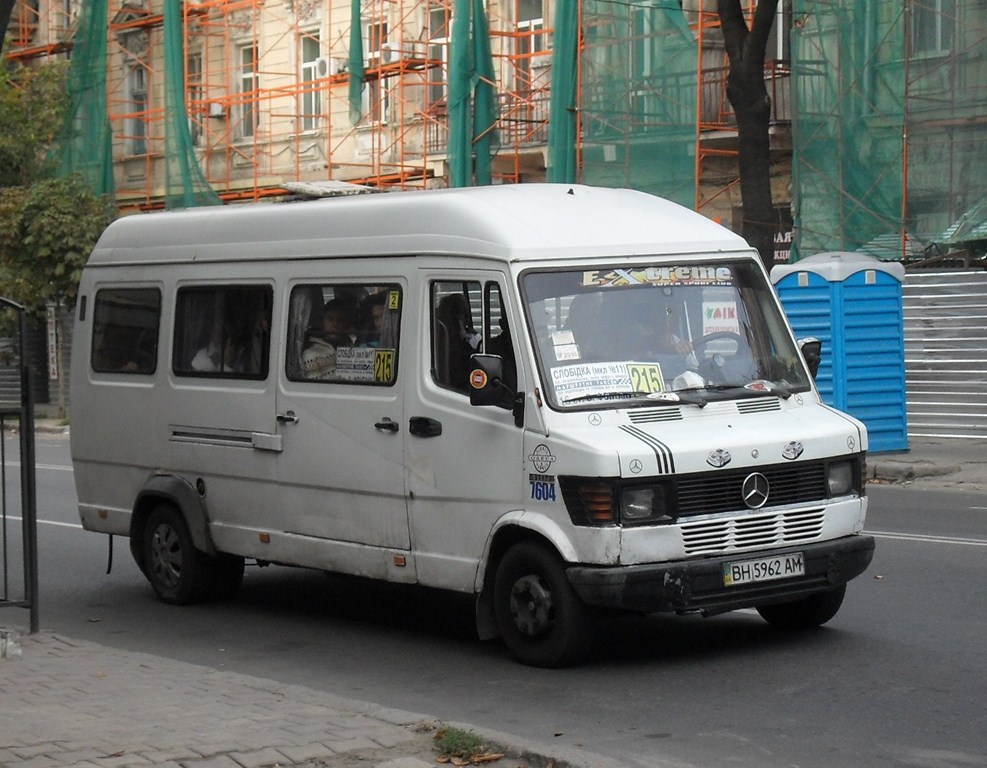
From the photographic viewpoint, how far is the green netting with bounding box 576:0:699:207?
24578 millimetres

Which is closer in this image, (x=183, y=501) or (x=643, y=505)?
(x=643, y=505)

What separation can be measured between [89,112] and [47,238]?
4869 mm

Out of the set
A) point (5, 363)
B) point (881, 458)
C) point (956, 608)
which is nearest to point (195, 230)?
point (5, 363)

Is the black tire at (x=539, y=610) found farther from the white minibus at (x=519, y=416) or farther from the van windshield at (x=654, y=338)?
the van windshield at (x=654, y=338)

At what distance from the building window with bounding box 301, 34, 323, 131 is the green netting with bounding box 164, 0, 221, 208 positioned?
2483 millimetres

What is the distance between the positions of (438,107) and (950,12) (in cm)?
1243

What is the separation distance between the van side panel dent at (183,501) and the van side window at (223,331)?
2.33ft

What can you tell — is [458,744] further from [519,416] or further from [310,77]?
[310,77]

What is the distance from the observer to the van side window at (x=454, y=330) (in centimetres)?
876

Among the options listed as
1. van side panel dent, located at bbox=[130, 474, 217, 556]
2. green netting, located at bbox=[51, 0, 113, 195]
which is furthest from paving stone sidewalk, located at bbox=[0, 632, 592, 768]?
green netting, located at bbox=[51, 0, 113, 195]

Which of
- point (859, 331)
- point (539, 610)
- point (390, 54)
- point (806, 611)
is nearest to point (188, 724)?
point (539, 610)

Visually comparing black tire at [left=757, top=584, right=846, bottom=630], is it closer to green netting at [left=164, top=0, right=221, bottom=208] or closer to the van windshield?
the van windshield

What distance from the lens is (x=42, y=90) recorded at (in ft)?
122

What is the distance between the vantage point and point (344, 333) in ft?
31.3
